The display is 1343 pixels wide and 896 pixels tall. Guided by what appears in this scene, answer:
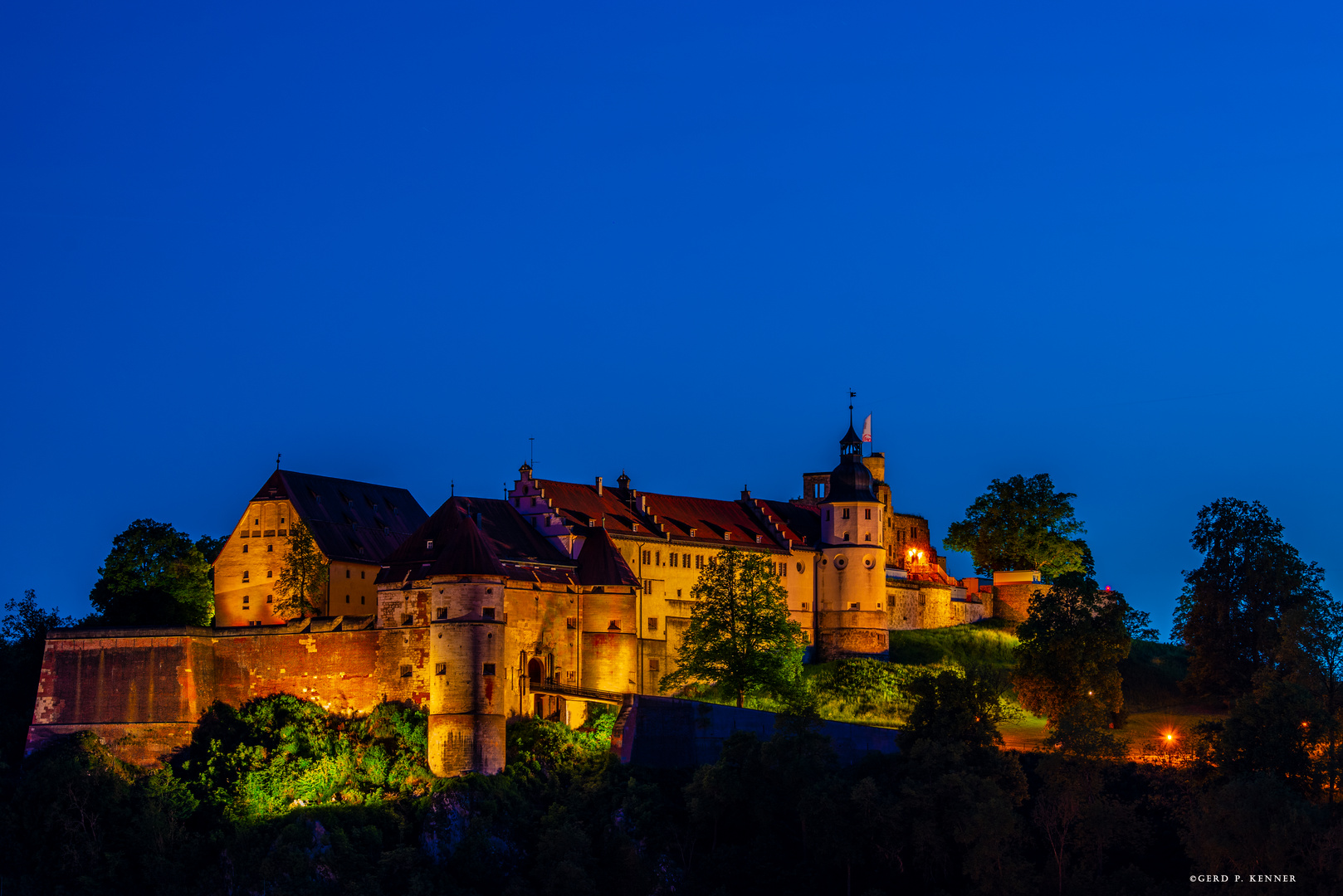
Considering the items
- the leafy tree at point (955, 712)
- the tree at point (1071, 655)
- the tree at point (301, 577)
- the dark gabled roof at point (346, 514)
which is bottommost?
the leafy tree at point (955, 712)

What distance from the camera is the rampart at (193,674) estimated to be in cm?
7206

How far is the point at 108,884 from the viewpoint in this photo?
219 feet

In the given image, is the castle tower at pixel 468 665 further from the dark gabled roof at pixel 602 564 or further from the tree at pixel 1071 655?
the tree at pixel 1071 655

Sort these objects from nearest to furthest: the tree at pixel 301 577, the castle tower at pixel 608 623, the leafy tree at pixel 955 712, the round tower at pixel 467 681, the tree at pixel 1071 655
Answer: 1. the leafy tree at pixel 955 712
2. the round tower at pixel 467 681
3. the tree at pixel 1071 655
4. the castle tower at pixel 608 623
5. the tree at pixel 301 577

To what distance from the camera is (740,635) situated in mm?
78188

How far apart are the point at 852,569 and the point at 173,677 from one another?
123 feet

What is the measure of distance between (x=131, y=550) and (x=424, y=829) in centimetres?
2495

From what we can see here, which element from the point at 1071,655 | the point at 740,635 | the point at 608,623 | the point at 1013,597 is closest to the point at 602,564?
the point at 608,623

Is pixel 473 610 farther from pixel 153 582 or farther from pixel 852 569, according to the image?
pixel 852 569

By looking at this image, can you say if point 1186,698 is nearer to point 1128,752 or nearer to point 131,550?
point 1128,752

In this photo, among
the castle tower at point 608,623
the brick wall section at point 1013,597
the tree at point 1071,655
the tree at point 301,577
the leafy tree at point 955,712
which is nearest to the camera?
the leafy tree at point 955,712

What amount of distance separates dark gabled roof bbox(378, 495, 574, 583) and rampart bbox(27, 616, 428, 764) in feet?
10.6

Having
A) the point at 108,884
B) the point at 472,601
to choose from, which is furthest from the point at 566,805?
the point at 108,884

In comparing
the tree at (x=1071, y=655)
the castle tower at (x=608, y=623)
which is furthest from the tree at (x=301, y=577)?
the tree at (x=1071, y=655)
